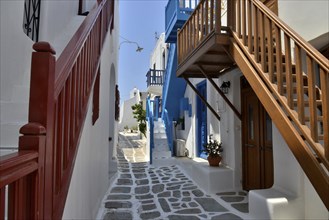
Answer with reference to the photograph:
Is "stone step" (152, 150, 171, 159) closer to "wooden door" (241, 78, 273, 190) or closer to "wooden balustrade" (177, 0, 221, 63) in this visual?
"wooden door" (241, 78, 273, 190)

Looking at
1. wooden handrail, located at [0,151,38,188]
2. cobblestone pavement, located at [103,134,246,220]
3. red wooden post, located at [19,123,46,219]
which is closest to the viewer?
wooden handrail, located at [0,151,38,188]

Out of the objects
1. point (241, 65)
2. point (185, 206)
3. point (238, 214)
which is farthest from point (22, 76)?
point (238, 214)

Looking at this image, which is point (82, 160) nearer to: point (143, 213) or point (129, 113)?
point (143, 213)

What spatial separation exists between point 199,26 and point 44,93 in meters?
4.12

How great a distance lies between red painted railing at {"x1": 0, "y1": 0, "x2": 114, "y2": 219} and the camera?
0.96 meters

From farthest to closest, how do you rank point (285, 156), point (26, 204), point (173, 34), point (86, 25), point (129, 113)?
1. point (129, 113)
2. point (173, 34)
3. point (285, 156)
4. point (86, 25)
5. point (26, 204)

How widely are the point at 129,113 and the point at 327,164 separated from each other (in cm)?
2254

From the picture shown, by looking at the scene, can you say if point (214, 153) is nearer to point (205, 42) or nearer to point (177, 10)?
point (205, 42)

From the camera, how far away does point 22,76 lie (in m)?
3.23

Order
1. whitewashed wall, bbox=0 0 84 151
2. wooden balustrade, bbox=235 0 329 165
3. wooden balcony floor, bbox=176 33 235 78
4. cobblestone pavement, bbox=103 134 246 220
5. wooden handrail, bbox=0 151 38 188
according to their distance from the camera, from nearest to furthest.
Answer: wooden handrail, bbox=0 151 38 188, wooden balustrade, bbox=235 0 329 165, whitewashed wall, bbox=0 0 84 151, wooden balcony floor, bbox=176 33 235 78, cobblestone pavement, bbox=103 134 246 220

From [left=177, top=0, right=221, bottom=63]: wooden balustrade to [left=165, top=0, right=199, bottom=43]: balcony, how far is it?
4.19ft

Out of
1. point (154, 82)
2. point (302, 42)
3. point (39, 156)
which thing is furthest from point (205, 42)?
point (154, 82)

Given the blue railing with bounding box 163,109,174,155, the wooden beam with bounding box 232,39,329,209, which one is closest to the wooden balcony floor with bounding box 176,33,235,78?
the wooden beam with bounding box 232,39,329,209

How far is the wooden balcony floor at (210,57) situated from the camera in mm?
3645
